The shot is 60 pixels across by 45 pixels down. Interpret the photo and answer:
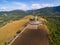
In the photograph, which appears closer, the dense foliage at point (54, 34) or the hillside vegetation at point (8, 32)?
the dense foliage at point (54, 34)

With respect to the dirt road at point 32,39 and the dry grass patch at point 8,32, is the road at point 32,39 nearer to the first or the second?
the dirt road at point 32,39

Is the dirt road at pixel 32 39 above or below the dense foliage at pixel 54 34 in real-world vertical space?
above

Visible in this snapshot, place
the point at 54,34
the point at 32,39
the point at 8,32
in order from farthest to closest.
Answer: the point at 8,32 → the point at 54,34 → the point at 32,39

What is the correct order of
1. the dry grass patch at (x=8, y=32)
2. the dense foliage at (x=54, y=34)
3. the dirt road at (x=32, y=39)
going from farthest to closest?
the dry grass patch at (x=8, y=32) → the dense foliage at (x=54, y=34) → the dirt road at (x=32, y=39)

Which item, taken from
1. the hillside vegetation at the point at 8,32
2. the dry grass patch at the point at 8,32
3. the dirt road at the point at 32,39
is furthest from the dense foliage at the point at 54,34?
the dry grass patch at the point at 8,32

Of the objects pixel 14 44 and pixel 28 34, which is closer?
pixel 14 44

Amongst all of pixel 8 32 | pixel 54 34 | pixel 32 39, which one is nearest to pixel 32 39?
pixel 32 39

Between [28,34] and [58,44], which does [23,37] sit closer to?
[28,34]

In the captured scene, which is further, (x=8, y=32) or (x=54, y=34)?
(x=8, y=32)

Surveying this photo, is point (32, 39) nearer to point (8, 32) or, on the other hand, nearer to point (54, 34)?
point (54, 34)

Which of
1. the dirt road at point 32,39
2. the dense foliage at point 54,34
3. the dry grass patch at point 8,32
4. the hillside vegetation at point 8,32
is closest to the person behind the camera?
the dirt road at point 32,39

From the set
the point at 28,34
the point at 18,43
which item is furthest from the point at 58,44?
the point at 18,43
